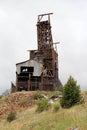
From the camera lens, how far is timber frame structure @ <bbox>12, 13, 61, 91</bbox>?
66.9m

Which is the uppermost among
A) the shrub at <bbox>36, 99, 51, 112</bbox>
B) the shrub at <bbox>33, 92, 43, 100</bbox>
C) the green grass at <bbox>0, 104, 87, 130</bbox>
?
the green grass at <bbox>0, 104, 87, 130</bbox>

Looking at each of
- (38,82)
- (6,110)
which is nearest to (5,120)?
(6,110)

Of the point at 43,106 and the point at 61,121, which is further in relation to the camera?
the point at 43,106

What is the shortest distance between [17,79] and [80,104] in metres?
30.2

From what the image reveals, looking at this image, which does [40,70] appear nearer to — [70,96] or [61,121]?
[70,96]

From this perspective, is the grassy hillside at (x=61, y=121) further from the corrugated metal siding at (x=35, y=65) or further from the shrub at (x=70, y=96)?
the corrugated metal siding at (x=35, y=65)

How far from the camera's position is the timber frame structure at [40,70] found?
220 ft

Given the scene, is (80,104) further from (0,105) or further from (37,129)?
(0,105)

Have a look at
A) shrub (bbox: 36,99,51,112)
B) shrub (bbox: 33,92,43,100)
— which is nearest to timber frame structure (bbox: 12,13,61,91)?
shrub (bbox: 33,92,43,100)

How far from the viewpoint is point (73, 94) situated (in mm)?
40625

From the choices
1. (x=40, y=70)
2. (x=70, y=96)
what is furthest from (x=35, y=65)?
(x=70, y=96)

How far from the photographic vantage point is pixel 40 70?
6731cm

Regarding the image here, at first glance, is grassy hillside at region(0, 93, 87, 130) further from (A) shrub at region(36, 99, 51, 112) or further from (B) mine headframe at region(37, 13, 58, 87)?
(B) mine headframe at region(37, 13, 58, 87)

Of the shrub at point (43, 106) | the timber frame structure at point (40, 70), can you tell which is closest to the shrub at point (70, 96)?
the shrub at point (43, 106)
